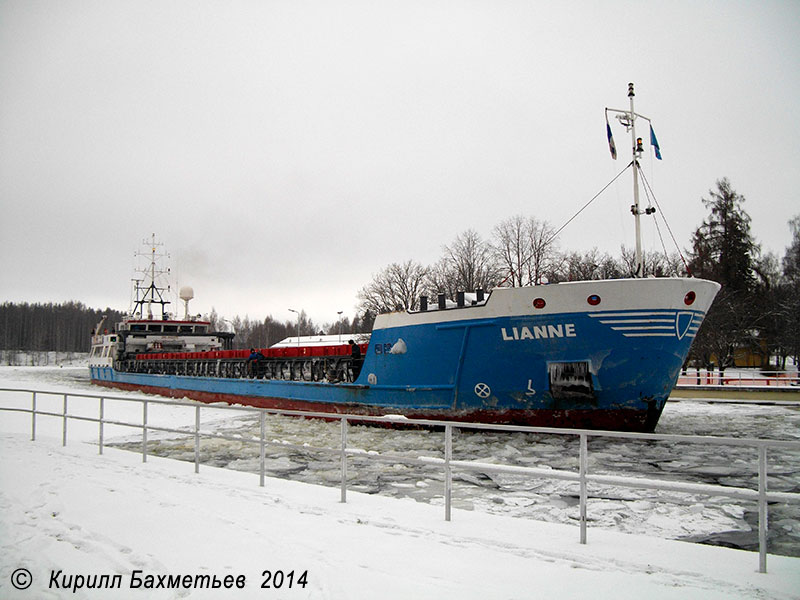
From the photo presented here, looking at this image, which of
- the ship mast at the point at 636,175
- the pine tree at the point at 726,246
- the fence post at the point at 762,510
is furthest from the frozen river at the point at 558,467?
the pine tree at the point at 726,246

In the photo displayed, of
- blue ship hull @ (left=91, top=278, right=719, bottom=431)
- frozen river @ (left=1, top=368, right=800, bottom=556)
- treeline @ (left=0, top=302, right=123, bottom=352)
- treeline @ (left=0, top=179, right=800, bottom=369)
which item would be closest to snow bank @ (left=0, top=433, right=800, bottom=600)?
frozen river @ (left=1, top=368, right=800, bottom=556)

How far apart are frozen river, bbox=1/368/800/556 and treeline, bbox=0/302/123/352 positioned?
394 ft

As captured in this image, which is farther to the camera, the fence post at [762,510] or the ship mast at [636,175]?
the ship mast at [636,175]

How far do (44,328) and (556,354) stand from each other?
141 metres

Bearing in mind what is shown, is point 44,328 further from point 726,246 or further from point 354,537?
point 354,537

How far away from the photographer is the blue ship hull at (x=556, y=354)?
1055 centimetres

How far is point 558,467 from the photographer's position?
29.4ft

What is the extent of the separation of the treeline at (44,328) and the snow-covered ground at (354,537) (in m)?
125

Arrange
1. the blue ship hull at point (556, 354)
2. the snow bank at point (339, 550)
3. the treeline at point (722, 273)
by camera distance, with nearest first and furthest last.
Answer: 1. the snow bank at point (339, 550)
2. the blue ship hull at point (556, 354)
3. the treeline at point (722, 273)

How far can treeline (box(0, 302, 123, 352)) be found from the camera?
119875 millimetres

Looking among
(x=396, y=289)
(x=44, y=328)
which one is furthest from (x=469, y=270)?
(x=44, y=328)

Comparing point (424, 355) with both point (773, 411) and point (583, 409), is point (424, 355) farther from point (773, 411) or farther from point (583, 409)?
point (773, 411)

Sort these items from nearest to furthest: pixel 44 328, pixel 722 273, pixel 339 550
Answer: pixel 339 550, pixel 722 273, pixel 44 328

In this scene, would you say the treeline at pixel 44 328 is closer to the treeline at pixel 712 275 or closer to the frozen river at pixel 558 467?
the treeline at pixel 712 275
